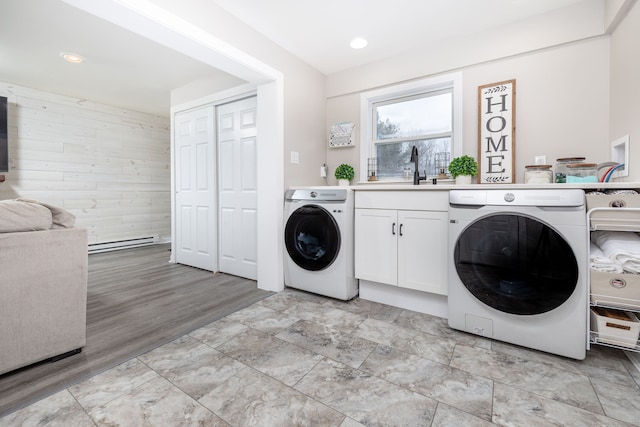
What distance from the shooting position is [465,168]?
2.33 m

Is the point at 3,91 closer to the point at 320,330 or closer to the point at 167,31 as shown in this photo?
the point at 167,31

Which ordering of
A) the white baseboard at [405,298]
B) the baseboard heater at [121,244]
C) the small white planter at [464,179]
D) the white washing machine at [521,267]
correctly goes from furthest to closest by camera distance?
the baseboard heater at [121,244] → the small white planter at [464,179] → the white baseboard at [405,298] → the white washing machine at [521,267]

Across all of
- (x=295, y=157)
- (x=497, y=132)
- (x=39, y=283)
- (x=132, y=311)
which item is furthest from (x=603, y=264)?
(x=132, y=311)

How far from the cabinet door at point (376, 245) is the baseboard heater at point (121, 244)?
14.1 ft

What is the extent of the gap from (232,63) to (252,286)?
2.00 meters

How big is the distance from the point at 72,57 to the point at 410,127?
350cm

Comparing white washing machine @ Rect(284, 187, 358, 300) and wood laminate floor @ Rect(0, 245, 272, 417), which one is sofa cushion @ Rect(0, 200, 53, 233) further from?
white washing machine @ Rect(284, 187, 358, 300)

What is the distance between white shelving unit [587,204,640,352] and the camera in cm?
140

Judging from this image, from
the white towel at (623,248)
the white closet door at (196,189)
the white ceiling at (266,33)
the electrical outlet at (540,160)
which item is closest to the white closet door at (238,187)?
the white closet door at (196,189)

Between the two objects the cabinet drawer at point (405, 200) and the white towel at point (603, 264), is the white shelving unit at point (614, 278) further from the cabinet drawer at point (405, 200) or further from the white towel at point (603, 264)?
the cabinet drawer at point (405, 200)

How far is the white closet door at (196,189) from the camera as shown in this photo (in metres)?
3.39

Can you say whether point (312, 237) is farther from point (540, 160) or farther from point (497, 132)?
point (540, 160)

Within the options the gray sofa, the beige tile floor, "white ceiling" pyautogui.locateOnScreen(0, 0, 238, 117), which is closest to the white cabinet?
the beige tile floor

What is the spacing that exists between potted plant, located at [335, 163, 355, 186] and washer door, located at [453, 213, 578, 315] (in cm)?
143
